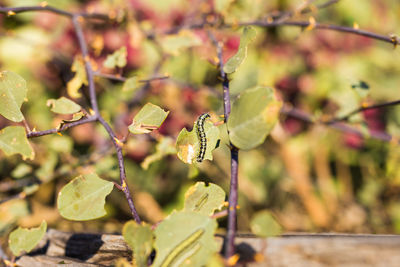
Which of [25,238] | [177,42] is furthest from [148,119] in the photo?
[177,42]

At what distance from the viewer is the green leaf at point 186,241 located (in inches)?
8.9

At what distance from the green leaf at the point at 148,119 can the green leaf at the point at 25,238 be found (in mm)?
126

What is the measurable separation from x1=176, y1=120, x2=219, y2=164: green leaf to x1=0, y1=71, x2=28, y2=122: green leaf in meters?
0.15

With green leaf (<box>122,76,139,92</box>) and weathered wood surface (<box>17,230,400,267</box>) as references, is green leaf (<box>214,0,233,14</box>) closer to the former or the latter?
green leaf (<box>122,76,139,92</box>)

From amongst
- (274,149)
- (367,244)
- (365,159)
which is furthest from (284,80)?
(367,244)

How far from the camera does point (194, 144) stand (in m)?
0.27

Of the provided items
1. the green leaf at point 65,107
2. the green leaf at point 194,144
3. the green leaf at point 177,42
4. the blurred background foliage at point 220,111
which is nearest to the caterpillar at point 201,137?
the green leaf at point 194,144

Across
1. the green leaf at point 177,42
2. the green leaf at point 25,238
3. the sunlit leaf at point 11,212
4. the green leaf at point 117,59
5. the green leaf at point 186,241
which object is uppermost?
the green leaf at point 177,42

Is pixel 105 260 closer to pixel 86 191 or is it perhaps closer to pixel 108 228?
pixel 86 191

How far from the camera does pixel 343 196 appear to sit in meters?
0.86

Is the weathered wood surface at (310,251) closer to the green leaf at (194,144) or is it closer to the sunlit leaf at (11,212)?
the green leaf at (194,144)

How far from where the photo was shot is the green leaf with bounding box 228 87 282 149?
0.22 m

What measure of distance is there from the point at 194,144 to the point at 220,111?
1.26 ft

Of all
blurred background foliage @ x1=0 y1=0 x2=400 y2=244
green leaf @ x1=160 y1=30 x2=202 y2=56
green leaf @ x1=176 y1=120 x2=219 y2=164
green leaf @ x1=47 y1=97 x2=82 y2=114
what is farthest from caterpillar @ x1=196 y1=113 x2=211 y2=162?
blurred background foliage @ x1=0 y1=0 x2=400 y2=244
